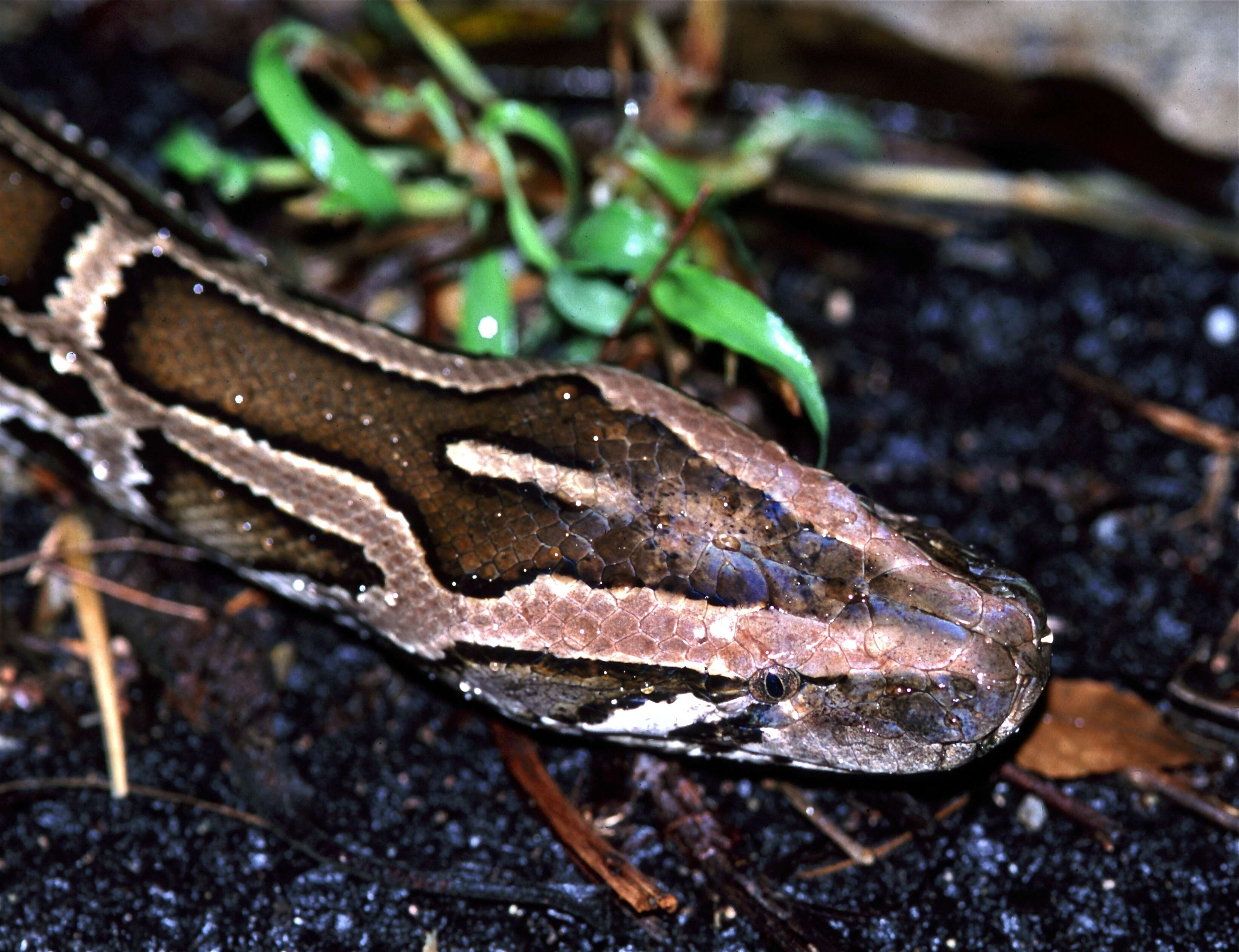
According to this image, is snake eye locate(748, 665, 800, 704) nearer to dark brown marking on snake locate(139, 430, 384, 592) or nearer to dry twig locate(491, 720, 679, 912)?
dry twig locate(491, 720, 679, 912)

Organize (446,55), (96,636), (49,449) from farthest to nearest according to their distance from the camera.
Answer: (446,55) → (49,449) → (96,636)

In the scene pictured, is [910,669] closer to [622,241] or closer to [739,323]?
[739,323]

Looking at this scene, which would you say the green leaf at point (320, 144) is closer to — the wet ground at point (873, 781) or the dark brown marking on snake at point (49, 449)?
the dark brown marking on snake at point (49, 449)

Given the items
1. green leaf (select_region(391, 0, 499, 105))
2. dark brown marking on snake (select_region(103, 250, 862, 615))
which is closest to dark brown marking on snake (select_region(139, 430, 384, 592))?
dark brown marking on snake (select_region(103, 250, 862, 615))

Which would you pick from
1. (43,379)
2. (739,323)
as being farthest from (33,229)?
(739,323)

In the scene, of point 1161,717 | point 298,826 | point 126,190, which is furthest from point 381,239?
point 1161,717
